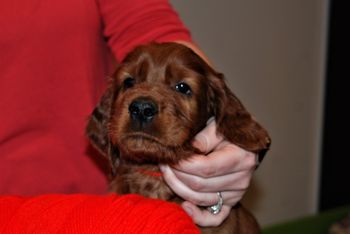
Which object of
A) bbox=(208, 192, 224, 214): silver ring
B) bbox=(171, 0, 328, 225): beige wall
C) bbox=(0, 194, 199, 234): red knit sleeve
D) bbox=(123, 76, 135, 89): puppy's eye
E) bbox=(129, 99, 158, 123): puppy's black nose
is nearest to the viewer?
bbox=(0, 194, 199, 234): red knit sleeve

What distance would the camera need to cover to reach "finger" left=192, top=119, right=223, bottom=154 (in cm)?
160

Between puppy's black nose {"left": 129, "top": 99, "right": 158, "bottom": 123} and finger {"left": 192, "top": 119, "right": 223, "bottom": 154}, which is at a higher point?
puppy's black nose {"left": 129, "top": 99, "right": 158, "bottom": 123}

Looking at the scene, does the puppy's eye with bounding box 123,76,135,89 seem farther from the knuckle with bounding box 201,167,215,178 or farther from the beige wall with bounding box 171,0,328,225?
the beige wall with bounding box 171,0,328,225

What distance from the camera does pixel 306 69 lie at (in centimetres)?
368

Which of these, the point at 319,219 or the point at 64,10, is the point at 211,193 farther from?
the point at 319,219

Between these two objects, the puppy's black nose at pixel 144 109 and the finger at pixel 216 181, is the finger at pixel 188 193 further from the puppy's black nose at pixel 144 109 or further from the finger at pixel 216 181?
the puppy's black nose at pixel 144 109

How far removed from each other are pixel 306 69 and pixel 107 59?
80.8 inches

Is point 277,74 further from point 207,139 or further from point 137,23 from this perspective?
point 207,139

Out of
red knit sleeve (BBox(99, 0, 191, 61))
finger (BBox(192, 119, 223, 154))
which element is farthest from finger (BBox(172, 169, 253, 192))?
red knit sleeve (BBox(99, 0, 191, 61))

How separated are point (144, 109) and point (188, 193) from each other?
0.27 meters

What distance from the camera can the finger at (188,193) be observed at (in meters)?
1.54

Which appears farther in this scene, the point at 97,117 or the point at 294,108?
the point at 294,108

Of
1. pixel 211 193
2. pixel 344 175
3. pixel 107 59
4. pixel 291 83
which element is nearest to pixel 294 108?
pixel 291 83

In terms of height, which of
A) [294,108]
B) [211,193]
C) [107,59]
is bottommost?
[294,108]
